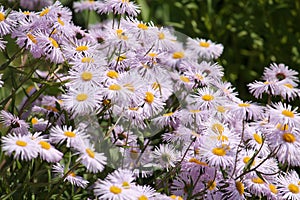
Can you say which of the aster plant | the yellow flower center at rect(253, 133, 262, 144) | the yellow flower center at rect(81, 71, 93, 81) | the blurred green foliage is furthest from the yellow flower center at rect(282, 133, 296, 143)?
the blurred green foliage

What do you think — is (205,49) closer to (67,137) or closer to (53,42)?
(53,42)

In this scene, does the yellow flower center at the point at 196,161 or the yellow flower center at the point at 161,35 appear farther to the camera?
the yellow flower center at the point at 161,35

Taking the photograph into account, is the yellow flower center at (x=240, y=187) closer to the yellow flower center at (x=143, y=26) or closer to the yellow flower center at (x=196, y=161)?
the yellow flower center at (x=196, y=161)

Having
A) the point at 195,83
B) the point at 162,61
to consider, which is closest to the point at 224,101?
Answer: the point at 195,83

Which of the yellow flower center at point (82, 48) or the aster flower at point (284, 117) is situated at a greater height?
the yellow flower center at point (82, 48)

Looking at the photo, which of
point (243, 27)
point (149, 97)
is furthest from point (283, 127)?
point (243, 27)

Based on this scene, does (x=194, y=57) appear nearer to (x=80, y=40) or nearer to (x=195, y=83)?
(x=195, y=83)

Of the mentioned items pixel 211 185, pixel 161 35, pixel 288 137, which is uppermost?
pixel 161 35

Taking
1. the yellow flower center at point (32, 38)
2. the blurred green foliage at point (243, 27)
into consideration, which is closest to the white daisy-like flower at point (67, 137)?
the yellow flower center at point (32, 38)
